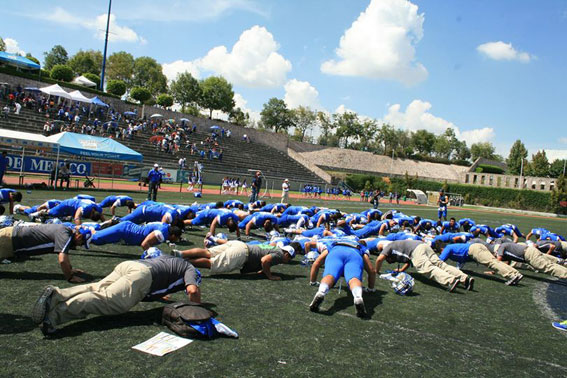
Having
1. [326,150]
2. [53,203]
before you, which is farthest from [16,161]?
[326,150]

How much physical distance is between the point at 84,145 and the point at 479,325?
76.1 feet

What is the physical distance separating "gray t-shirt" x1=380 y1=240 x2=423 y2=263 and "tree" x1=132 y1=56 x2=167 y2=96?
90412mm

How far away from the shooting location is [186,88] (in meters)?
86.4

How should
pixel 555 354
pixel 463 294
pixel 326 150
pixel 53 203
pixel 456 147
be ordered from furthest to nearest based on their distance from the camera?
pixel 456 147 < pixel 326 150 < pixel 53 203 < pixel 463 294 < pixel 555 354

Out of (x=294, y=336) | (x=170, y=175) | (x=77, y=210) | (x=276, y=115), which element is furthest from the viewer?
(x=276, y=115)

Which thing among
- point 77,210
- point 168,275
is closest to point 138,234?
point 168,275

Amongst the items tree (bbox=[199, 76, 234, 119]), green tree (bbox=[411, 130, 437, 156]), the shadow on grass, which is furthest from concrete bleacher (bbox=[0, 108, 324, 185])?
green tree (bbox=[411, 130, 437, 156])

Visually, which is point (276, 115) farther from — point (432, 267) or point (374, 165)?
point (432, 267)

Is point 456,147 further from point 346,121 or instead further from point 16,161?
point 16,161

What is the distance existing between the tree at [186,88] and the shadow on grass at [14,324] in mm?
85209

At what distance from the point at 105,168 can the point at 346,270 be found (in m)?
28.9

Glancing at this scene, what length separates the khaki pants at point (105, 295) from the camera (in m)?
4.69

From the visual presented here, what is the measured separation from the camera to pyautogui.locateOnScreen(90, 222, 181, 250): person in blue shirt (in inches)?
308

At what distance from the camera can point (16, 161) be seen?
972 inches
